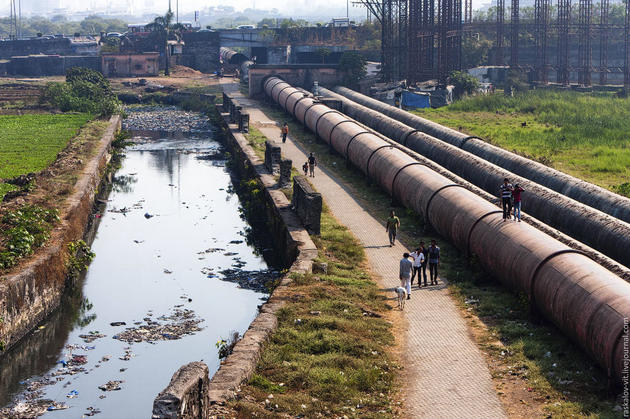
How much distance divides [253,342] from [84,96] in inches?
1684

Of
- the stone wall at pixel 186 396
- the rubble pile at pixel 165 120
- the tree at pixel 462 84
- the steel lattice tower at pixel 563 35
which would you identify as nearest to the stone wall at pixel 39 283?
the stone wall at pixel 186 396

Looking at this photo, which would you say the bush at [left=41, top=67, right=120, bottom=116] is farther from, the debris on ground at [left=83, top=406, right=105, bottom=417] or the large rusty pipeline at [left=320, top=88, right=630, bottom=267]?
the debris on ground at [left=83, top=406, right=105, bottom=417]

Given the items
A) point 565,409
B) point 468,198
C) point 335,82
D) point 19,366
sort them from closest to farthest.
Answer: point 565,409 → point 19,366 → point 468,198 → point 335,82

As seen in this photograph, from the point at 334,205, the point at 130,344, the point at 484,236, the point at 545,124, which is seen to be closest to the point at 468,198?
the point at 484,236

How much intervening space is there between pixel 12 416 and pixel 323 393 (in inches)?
219

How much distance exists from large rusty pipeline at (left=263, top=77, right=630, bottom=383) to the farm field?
11962mm

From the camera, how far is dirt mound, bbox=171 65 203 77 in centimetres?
7419

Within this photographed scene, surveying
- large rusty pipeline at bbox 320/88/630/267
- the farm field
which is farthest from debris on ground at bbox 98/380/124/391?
the farm field

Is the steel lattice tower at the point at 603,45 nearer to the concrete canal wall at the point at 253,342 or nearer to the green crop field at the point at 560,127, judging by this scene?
the green crop field at the point at 560,127

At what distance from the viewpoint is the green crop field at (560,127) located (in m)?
32.1

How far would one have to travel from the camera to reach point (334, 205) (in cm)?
2586

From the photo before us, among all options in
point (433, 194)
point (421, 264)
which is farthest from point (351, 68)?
point (421, 264)

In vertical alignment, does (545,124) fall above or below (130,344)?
above

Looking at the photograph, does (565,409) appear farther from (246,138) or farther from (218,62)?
(218,62)
